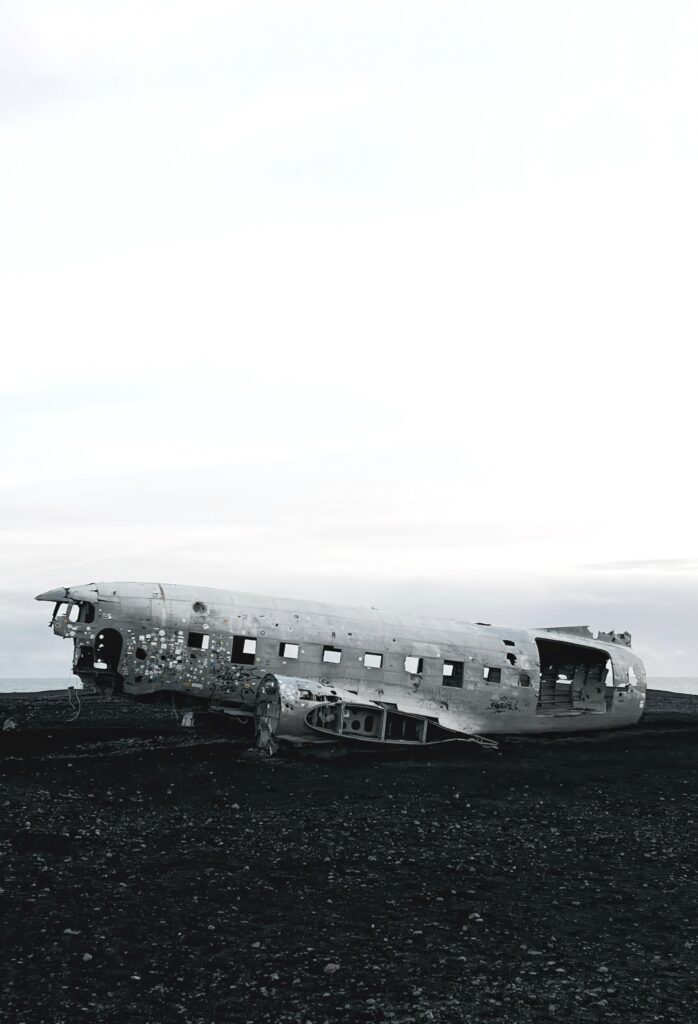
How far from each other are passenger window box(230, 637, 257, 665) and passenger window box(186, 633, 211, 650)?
3.13 ft

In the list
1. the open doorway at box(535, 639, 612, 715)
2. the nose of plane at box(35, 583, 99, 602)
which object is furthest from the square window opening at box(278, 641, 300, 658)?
the open doorway at box(535, 639, 612, 715)

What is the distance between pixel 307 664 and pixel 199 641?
13.3ft

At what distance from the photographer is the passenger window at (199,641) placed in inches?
1242

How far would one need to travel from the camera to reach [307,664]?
32500 millimetres

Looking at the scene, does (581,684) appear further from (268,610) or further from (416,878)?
(416,878)

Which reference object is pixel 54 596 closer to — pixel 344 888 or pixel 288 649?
pixel 288 649

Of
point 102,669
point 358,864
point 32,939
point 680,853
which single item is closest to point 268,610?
point 102,669

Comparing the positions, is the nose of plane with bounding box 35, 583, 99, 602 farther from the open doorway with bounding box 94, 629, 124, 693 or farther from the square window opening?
the square window opening

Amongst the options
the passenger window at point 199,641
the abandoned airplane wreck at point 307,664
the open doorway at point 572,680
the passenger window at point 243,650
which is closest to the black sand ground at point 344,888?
the abandoned airplane wreck at point 307,664

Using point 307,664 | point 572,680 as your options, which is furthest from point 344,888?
point 572,680

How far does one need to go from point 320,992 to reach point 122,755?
18811mm

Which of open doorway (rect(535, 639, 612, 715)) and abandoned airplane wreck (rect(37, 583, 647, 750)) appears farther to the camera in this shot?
open doorway (rect(535, 639, 612, 715))

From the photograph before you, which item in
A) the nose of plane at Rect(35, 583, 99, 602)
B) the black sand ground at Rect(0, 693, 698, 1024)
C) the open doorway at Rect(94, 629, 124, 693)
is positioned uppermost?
the nose of plane at Rect(35, 583, 99, 602)

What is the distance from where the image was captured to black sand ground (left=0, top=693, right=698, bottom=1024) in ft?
42.6
